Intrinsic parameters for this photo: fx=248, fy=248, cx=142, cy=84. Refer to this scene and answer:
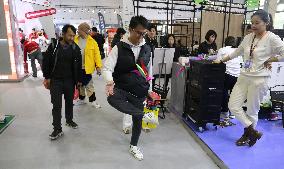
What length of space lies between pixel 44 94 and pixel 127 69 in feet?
13.6

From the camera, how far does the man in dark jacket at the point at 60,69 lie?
10.8ft

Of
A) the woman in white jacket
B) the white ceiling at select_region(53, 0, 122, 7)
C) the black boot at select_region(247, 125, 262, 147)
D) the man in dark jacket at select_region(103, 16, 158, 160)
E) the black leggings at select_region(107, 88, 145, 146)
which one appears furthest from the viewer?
the white ceiling at select_region(53, 0, 122, 7)

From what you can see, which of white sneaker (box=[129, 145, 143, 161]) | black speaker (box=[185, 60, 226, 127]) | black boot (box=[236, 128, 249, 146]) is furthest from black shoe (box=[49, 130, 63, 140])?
black boot (box=[236, 128, 249, 146])

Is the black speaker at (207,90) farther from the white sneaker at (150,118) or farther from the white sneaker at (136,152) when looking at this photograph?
the white sneaker at (136,152)

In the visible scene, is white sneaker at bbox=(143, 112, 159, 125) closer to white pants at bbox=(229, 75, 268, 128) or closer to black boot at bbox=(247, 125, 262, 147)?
white pants at bbox=(229, 75, 268, 128)

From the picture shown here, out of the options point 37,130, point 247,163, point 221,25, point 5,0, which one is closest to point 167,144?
point 247,163

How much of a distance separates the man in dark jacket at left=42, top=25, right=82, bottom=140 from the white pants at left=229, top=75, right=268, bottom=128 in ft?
7.30

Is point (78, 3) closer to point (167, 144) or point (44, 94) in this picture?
point (44, 94)

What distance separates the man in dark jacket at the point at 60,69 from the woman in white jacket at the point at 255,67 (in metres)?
2.24

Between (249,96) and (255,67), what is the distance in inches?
15.1

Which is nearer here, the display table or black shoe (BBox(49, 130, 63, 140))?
black shoe (BBox(49, 130, 63, 140))

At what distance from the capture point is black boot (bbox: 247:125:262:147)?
323cm


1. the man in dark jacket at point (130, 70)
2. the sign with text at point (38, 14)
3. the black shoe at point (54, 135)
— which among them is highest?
the sign with text at point (38, 14)

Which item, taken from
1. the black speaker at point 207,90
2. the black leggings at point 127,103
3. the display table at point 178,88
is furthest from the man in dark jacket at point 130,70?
the display table at point 178,88
